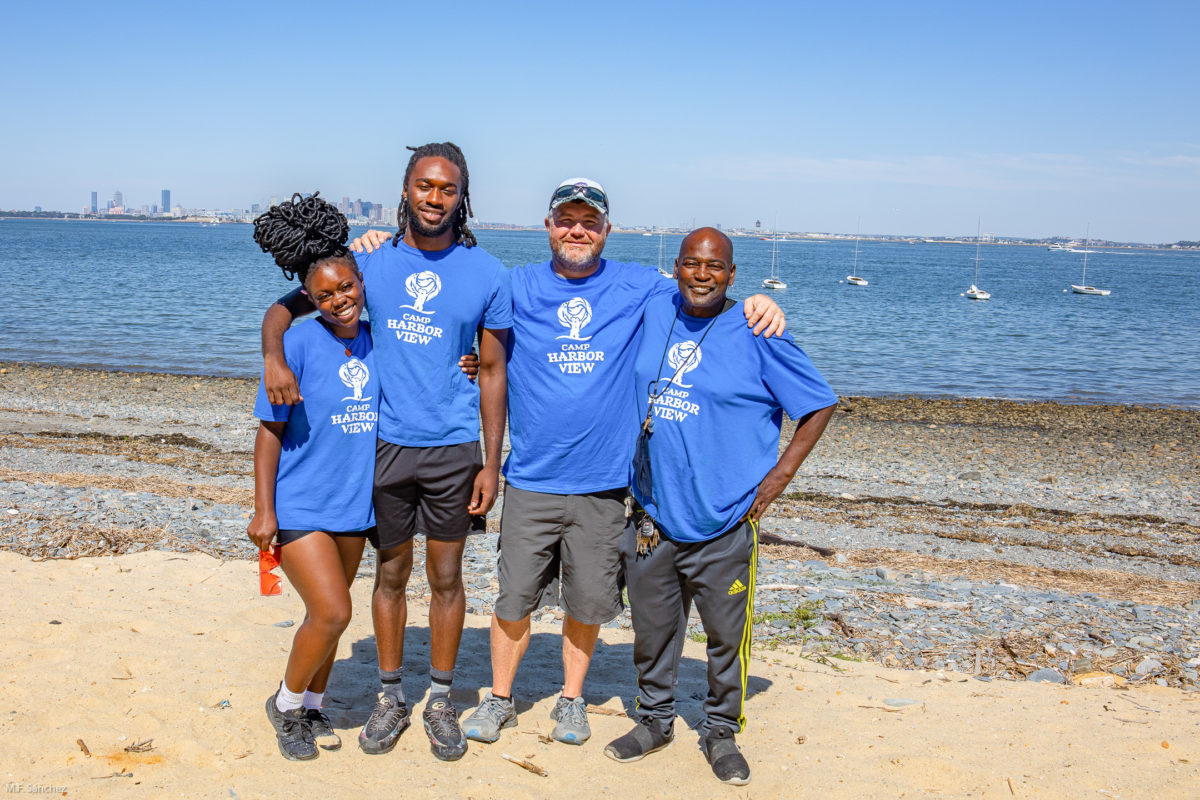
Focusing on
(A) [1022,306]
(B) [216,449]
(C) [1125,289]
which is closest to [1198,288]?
(C) [1125,289]

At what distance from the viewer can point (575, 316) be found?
413cm

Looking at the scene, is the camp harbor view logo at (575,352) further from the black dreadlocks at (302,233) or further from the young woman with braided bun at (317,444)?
the black dreadlocks at (302,233)

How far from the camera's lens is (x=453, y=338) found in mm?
3949

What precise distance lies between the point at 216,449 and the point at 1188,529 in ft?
41.8

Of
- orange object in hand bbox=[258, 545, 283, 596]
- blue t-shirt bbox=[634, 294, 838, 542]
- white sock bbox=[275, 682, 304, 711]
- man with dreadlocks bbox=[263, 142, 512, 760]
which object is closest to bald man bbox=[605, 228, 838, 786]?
blue t-shirt bbox=[634, 294, 838, 542]

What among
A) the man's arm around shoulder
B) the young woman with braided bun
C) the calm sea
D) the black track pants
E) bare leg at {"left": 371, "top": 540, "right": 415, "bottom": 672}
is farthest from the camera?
the calm sea

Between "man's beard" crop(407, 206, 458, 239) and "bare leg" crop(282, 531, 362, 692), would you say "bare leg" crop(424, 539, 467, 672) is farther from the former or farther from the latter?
"man's beard" crop(407, 206, 458, 239)

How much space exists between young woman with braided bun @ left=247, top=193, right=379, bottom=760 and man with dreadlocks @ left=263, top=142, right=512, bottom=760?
0.11 m

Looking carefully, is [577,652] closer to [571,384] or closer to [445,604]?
[445,604]

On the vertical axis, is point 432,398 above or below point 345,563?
above

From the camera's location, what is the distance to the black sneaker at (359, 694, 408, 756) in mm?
4016

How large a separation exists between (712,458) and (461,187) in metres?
1.71

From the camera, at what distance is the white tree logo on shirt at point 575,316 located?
412 centimetres

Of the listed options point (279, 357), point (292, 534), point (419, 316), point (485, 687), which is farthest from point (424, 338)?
point (485, 687)
